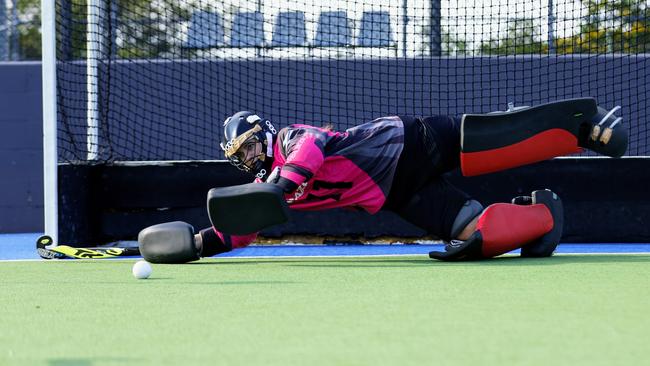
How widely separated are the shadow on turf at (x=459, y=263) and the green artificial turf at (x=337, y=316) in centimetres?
14

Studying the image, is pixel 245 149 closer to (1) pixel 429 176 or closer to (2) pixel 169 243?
(2) pixel 169 243

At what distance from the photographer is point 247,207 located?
430 cm

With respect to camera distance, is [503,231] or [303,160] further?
[503,231]

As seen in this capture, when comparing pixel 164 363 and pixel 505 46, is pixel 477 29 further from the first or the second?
pixel 164 363

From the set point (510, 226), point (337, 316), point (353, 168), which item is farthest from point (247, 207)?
point (337, 316)

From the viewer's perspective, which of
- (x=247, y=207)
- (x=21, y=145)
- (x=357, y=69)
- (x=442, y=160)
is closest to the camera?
(x=247, y=207)

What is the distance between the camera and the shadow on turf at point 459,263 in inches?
178

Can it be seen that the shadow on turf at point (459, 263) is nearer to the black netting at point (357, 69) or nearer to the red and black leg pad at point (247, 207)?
the red and black leg pad at point (247, 207)

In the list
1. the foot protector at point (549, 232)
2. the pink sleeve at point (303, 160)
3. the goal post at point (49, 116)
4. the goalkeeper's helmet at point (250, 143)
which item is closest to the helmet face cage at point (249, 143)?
the goalkeeper's helmet at point (250, 143)

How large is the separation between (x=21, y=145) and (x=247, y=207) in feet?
16.0

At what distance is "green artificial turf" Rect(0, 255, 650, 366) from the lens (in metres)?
2.13

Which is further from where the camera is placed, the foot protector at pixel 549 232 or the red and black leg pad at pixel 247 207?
the foot protector at pixel 549 232

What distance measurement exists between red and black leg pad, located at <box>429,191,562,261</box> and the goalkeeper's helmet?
0.95 m

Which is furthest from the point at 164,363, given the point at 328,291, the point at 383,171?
the point at 383,171
